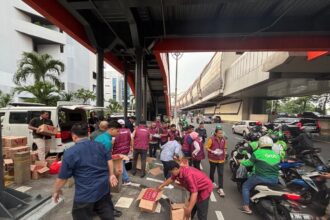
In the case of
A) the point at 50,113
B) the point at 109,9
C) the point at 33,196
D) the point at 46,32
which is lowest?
the point at 33,196

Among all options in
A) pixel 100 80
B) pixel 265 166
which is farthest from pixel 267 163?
pixel 100 80

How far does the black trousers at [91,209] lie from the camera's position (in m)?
2.78

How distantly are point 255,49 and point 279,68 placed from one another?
8.87 meters

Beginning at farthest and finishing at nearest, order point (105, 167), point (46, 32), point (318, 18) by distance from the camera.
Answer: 1. point (46, 32)
2. point (318, 18)
3. point (105, 167)

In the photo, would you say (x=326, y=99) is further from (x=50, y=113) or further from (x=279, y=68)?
(x=50, y=113)

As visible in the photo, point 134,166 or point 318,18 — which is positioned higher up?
point 318,18

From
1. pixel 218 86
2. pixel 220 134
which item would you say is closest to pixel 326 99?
pixel 218 86

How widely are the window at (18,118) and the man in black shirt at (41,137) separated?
1.56 meters

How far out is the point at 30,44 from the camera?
35406 millimetres

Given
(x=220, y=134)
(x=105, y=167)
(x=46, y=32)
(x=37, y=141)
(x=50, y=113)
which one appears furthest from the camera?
(x=46, y=32)

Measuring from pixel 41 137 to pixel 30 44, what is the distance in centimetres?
3462

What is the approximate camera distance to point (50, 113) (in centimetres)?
766

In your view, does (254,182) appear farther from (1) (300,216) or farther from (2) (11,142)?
(2) (11,142)

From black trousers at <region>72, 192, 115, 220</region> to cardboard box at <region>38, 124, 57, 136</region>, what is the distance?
4.61 m
